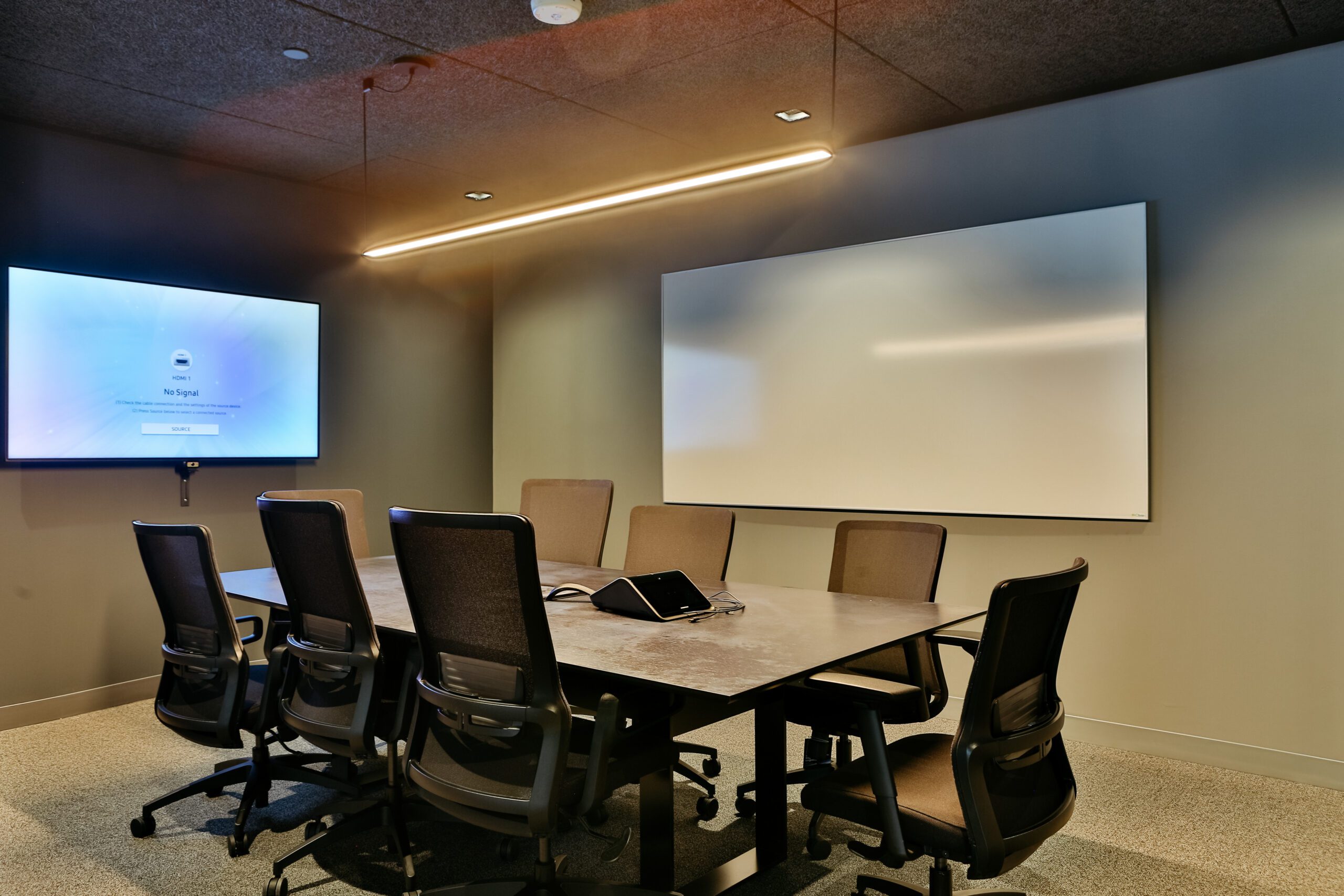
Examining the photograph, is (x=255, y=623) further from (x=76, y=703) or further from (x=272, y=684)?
(x=76, y=703)

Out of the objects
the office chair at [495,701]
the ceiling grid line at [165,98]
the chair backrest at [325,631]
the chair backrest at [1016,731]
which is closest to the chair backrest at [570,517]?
the chair backrest at [325,631]

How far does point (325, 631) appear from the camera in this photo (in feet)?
9.73

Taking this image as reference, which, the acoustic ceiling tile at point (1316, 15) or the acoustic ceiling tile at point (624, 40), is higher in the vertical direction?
the acoustic ceiling tile at point (1316, 15)

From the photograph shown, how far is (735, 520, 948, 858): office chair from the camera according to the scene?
9.89 feet

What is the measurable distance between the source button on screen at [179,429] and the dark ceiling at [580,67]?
5.00 ft

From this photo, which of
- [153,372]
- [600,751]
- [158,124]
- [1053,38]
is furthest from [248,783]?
[1053,38]

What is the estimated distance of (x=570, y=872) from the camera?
306 centimetres

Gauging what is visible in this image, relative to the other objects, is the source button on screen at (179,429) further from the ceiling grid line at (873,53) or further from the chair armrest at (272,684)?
the ceiling grid line at (873,53)

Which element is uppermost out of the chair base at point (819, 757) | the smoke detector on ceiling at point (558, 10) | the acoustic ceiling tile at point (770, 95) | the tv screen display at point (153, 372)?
the acoustic ceiling tile at point (770, 95)

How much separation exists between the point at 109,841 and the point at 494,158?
12.3ft

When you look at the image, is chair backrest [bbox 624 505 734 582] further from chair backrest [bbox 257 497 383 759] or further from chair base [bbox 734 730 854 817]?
chair backrest [bbox 257 497 383 759]

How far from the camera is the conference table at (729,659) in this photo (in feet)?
7.43

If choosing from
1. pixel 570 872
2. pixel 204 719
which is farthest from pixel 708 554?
pixel 204 719

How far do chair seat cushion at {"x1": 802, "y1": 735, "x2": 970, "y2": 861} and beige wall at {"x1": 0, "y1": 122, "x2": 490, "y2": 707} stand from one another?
4.36 m
